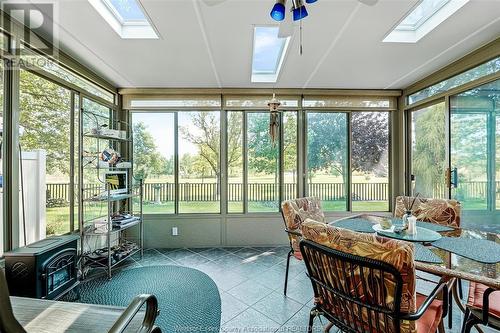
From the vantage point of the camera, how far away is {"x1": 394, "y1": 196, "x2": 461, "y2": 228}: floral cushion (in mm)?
2251

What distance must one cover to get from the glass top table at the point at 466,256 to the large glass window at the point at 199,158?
2.64 m

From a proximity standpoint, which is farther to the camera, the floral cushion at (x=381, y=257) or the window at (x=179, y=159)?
the window at (x=179, y=159)

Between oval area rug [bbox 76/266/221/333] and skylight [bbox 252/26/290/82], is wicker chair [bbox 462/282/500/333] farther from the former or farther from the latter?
skylight [bbox 252/26/290/82]

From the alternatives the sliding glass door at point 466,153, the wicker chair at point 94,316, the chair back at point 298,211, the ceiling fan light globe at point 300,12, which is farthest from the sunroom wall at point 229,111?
the ceiling fan light globe at point 300,12

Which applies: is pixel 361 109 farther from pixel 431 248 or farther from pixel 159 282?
pixel 159 282

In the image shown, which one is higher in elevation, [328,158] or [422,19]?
[422,19]

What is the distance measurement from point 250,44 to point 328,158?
8.05 feet

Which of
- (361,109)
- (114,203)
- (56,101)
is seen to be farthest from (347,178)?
(56,101)

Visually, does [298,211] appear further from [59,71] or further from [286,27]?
[59,71]

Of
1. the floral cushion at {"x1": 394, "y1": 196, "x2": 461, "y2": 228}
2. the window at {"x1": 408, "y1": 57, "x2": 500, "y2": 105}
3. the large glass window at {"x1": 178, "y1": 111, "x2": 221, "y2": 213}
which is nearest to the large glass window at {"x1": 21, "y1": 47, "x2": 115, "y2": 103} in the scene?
the large glass window at {"x1": 178, "y1": 111, "x2": 221, "y2": 213}

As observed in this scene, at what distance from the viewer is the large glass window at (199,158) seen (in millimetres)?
3984

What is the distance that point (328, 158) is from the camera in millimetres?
4090

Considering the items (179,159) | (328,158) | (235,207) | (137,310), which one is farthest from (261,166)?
(137,310)

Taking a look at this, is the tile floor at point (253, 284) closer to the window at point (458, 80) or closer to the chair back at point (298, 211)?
the chair back at point (298, 211)
